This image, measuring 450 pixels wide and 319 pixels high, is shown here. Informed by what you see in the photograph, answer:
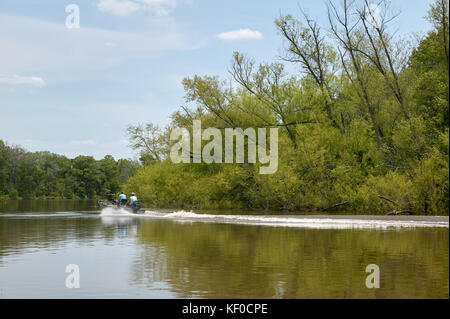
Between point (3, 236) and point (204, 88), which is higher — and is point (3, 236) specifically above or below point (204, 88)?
below

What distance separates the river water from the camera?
14391 millimetres

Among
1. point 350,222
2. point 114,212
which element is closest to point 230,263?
point 350,222

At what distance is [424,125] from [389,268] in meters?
33.4

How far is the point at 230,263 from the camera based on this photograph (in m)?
19.2

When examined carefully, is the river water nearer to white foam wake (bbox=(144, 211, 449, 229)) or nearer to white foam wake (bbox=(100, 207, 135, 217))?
white foam wake (bbox=(144, 211, 449, 229))

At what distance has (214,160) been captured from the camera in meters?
72.1

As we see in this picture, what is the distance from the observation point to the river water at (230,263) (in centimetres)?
1439

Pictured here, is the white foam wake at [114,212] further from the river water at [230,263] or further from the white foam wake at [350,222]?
the river water at [230,263]

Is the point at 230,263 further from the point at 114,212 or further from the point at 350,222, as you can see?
the point at 114,212

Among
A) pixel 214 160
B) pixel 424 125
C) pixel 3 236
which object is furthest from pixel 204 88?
pixel 3 236

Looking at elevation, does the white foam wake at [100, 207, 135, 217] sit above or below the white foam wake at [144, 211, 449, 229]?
below

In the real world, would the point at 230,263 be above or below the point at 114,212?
above

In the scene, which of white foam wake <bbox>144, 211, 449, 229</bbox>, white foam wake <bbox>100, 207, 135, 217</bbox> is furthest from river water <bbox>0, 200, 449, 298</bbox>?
white foam wake <bbox>100, 207, 135, 217</bbox>
